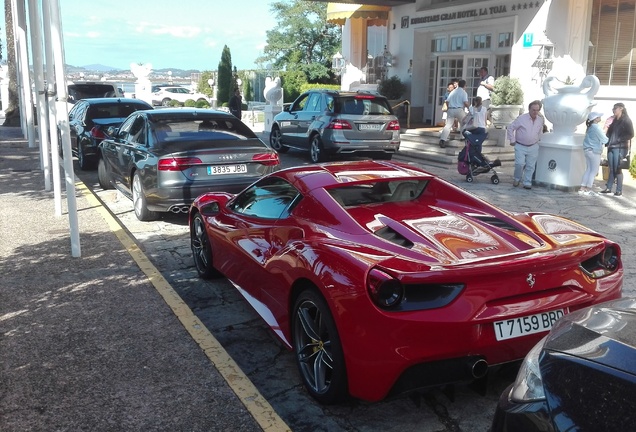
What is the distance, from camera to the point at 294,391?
4.03m

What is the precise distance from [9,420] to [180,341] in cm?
133

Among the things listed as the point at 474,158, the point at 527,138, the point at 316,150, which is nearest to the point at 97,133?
the point at 316,150

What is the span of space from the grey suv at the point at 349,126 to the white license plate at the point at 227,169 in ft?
20.2

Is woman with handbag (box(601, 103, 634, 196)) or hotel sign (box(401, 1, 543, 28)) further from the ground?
hotel sign (box(401, 1, 543, 28))

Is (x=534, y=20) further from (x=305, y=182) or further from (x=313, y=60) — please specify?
(x=313, y=60)

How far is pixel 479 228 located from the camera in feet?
13.3

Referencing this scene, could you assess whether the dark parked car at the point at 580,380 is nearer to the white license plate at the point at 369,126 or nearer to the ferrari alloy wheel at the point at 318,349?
the ferrari alloy wheel at the point at 318,349

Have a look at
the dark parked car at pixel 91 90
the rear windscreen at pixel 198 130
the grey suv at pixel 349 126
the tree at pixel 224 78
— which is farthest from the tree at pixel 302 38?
the rear windscreen at pixel 198 130

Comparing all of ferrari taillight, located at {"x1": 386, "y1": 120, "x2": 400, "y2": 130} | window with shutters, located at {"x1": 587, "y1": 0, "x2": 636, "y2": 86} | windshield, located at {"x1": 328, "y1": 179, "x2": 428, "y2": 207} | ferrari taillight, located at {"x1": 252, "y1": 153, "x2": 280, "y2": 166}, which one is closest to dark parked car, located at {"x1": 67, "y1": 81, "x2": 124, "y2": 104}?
ferrari taillight, located at {"x1": 386, "y1": 120, "x2": 400, "y2": 130}

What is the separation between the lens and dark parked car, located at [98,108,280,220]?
7.98 m

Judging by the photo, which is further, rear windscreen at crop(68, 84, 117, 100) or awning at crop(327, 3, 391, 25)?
awning at crop(327, 3, 391, 25)

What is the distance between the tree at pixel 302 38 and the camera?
53062 millimetres

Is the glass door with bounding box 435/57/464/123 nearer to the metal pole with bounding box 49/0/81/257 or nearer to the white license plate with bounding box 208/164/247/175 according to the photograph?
the white license plate with bounding box 208/164/247/175

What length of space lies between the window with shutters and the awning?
9.20 m
